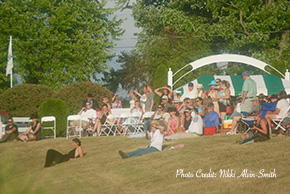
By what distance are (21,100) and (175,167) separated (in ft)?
43.8

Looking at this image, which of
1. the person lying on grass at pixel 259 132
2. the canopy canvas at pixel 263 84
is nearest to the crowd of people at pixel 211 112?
the person lying on grass at pixel 259 132

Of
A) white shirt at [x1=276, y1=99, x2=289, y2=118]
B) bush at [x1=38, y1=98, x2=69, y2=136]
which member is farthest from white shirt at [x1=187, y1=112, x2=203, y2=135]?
bush at [x1=38, y1=98, x2=69, y2=136]

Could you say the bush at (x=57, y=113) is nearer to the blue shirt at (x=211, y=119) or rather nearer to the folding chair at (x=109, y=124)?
the folding chair at (x=109, y=124)

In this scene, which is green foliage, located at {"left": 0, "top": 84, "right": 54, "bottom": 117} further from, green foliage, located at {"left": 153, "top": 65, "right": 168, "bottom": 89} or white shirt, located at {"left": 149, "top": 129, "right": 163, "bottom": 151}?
white shirt, located at {"left": 149, "top": 129, "right": 163, "bottom": 151}

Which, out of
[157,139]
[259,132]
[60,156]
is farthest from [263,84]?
[60,156]

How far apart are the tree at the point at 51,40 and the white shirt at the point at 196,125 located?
22.1 m

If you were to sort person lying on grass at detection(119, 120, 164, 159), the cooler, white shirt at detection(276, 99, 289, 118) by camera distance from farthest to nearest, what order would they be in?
1. the cooler
2. white shirt at detection(276, 99, 289, 118)
3. person lying on grass at detection(119, 120, 164, 159)

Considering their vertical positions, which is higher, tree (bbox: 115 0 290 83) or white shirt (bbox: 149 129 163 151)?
tree (bbox: 115 0 290 83)

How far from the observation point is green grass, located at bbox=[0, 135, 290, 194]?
28.6 feet

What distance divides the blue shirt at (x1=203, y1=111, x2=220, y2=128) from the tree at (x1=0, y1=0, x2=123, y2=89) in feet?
73.3

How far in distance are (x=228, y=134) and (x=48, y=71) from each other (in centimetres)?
2379

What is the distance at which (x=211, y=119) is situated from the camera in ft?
45.3

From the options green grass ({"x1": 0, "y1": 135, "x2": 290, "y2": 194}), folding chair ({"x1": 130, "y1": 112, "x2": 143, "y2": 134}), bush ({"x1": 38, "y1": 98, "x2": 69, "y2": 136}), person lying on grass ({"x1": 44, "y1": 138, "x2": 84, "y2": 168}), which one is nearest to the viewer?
green grass ({"x1": 0, "y1": 135, "x2": 290, "y2": 194})

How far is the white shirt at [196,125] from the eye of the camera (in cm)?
1384
